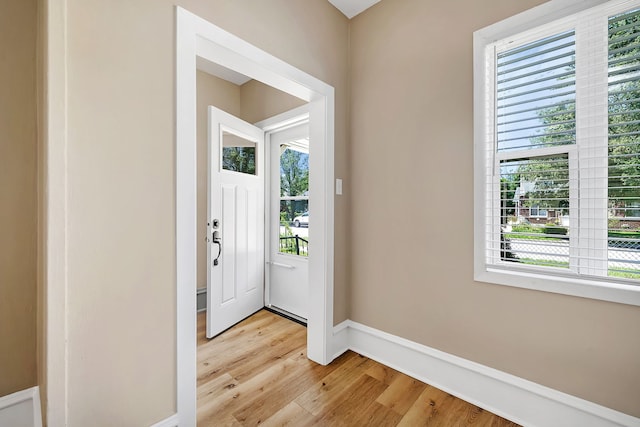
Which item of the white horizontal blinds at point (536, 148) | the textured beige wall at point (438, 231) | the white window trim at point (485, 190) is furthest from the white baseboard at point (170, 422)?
the white horizontal blinds at point (536, 148)

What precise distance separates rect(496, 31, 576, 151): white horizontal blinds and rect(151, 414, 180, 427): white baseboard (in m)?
2.21

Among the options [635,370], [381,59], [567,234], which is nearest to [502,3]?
[381,59]

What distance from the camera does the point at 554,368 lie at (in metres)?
1.38

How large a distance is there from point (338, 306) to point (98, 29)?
6.86 ft

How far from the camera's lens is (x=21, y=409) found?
1265mm

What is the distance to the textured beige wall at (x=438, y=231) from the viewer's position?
1.31 meters

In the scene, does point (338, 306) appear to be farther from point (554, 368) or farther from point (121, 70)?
point (121, 70)

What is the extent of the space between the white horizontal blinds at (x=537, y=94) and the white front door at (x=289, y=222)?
1.69 meters

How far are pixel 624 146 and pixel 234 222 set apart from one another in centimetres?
266

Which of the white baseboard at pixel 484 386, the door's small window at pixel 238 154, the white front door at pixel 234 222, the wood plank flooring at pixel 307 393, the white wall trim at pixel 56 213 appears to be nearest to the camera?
the white wall trim at pixel 56 213

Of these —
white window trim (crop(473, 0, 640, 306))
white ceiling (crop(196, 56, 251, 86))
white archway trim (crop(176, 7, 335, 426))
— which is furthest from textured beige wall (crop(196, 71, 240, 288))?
white window trim (crop(473, 0, 640, 306))

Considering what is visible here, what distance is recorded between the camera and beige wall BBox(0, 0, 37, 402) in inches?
48.3

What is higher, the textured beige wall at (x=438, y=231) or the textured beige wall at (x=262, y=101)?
the textured beige wall at (x=262, y=101)

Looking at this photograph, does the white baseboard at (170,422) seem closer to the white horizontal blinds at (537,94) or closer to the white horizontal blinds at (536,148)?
the white horizontal blinds at (536,148)
